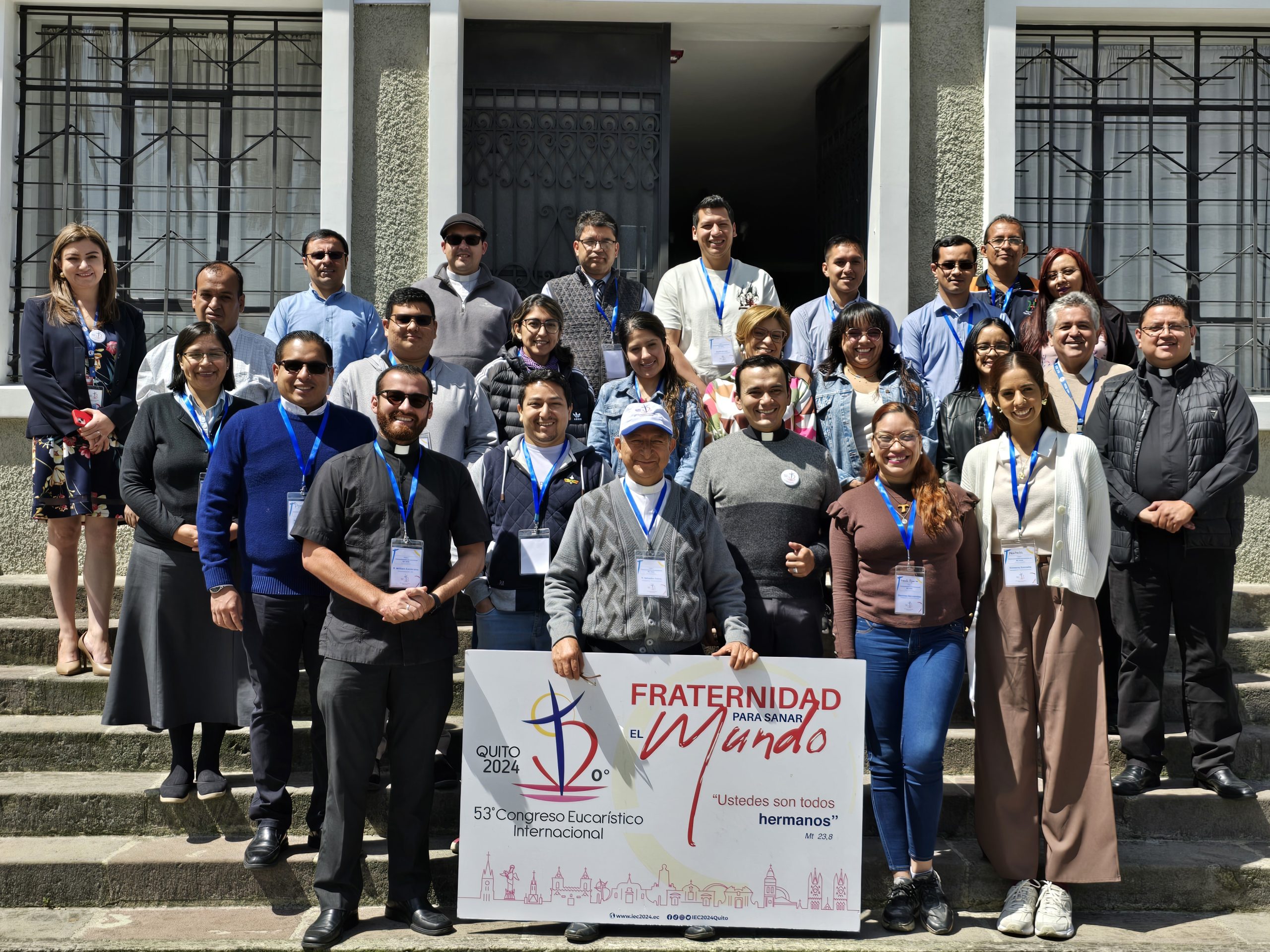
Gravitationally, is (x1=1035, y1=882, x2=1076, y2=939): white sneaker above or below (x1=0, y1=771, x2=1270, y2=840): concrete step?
below

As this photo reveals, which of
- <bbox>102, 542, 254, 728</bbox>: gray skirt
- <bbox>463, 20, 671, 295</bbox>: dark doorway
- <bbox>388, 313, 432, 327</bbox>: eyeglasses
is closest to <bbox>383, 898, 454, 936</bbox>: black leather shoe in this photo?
<bbox>102, 542, 254, 728</bbox>: gray skirt

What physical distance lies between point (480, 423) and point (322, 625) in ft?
4.05

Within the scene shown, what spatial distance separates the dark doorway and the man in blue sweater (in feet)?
9.97

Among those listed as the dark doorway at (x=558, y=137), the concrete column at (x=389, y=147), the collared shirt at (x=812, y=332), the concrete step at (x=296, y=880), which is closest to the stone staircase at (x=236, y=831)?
the concrete step at (x=296, y=880)

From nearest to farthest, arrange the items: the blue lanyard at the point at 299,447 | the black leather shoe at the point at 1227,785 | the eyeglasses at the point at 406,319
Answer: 1. the blue lanyard at the point at 299,447
2. the black leather shoe at the point at 1227,785
3. the eyeglasses at the point at 406,319

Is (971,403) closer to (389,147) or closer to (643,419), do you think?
(643,419)

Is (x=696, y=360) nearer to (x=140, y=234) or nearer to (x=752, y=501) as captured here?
(x=752, y=501)

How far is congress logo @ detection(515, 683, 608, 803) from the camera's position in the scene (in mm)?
4203

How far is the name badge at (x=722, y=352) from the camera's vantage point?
5.63 metres

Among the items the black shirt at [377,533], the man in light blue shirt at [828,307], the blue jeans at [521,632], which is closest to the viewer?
the black shirt at [377,533]

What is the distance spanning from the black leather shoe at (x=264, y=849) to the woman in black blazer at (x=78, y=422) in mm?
1569

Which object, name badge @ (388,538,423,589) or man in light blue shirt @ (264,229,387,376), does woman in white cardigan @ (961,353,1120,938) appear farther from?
man in light blue shirt @ (264,229,387,376)

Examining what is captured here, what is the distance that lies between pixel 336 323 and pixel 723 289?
198 centimetres

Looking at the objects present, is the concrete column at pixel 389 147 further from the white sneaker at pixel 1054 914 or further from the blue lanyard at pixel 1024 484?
the white sneaker at pixel 1054 914
